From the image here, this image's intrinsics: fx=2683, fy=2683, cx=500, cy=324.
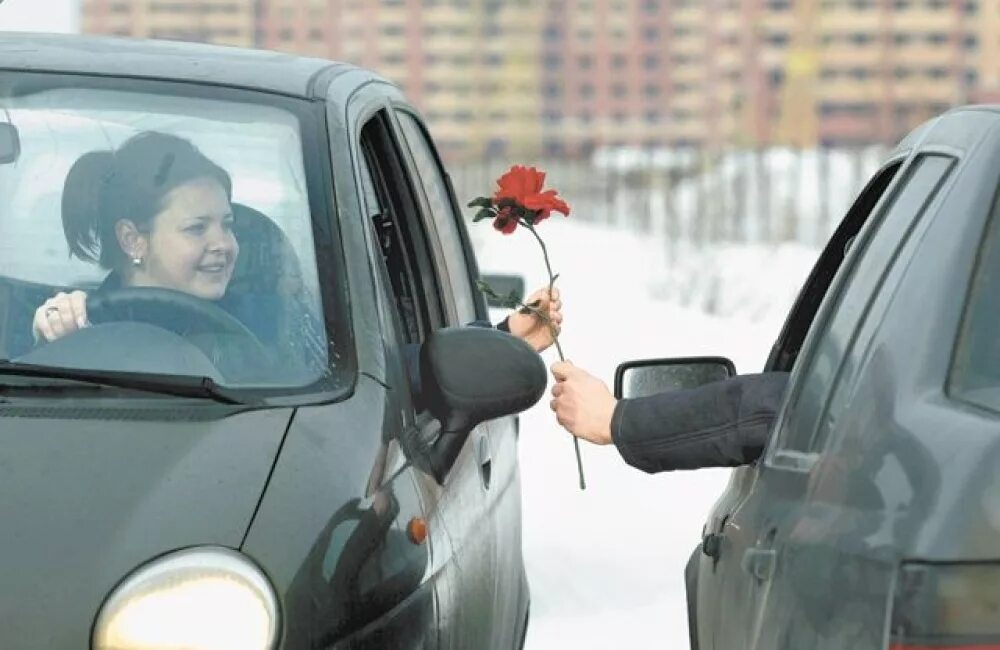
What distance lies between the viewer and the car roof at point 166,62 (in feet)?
16.9

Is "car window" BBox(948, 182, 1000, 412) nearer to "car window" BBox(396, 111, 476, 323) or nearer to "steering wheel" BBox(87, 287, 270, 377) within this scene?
"steering wheel" BBox(87, 287, 270, 377)

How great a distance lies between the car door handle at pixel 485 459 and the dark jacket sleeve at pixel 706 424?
1085 millimetres

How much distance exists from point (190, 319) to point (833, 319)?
126cm

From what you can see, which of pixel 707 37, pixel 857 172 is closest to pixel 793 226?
pixel 857 172

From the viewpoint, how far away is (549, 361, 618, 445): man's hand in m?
4.79

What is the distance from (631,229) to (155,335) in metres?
64.0

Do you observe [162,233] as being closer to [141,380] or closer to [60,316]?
[60,316]

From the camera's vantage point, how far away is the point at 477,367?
4703mm

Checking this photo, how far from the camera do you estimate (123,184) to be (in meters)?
4.97

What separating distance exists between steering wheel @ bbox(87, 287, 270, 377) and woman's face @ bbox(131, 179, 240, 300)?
4 cm

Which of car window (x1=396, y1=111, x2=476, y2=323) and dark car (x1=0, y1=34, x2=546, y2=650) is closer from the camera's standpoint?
dark car (x1=0, y1=34, x2=546, y2=650)

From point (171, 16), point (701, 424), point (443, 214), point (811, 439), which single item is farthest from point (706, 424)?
point (171, 16)

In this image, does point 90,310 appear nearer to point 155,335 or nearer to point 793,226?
point 155,335

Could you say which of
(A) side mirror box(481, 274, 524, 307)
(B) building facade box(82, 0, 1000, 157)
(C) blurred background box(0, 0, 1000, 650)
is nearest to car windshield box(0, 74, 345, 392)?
(A) side mirror box(481, 274, 524, 307)
